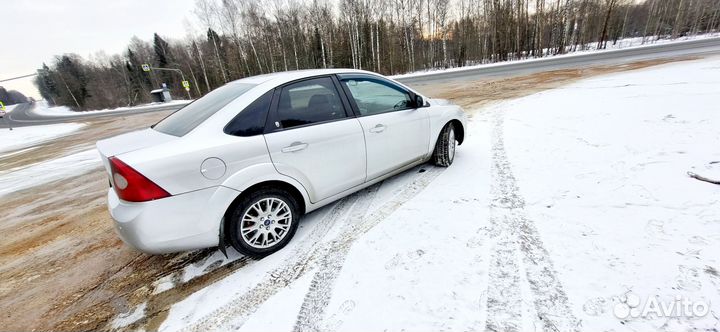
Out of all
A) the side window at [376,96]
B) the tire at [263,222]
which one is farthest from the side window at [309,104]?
the tire at [263,222]

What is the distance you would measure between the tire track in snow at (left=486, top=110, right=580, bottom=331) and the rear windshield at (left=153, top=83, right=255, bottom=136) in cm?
271

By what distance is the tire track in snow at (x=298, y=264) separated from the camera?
2.07 m

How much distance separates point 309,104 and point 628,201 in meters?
3.33

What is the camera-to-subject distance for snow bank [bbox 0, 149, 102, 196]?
19.8ft

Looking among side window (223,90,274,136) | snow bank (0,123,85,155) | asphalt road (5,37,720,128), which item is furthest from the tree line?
side window (223,90,274,136)

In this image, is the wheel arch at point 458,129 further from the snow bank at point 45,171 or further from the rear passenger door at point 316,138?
the snow bank at point 45,171

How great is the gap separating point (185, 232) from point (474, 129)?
18.4 feet

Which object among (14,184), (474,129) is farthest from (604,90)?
(14,184)

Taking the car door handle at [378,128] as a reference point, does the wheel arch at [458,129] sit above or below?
below

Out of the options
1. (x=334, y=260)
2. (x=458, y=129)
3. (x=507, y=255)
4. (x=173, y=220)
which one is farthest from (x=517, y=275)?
(x=458, y=129)

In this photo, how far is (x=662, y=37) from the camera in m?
38.3

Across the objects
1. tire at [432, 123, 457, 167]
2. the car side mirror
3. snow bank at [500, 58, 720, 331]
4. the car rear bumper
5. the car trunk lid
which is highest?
the car trunk lid

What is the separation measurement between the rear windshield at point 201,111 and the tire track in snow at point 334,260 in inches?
65.3

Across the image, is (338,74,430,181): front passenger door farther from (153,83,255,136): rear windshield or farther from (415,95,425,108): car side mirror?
(153,83,255,136): rear windshield
